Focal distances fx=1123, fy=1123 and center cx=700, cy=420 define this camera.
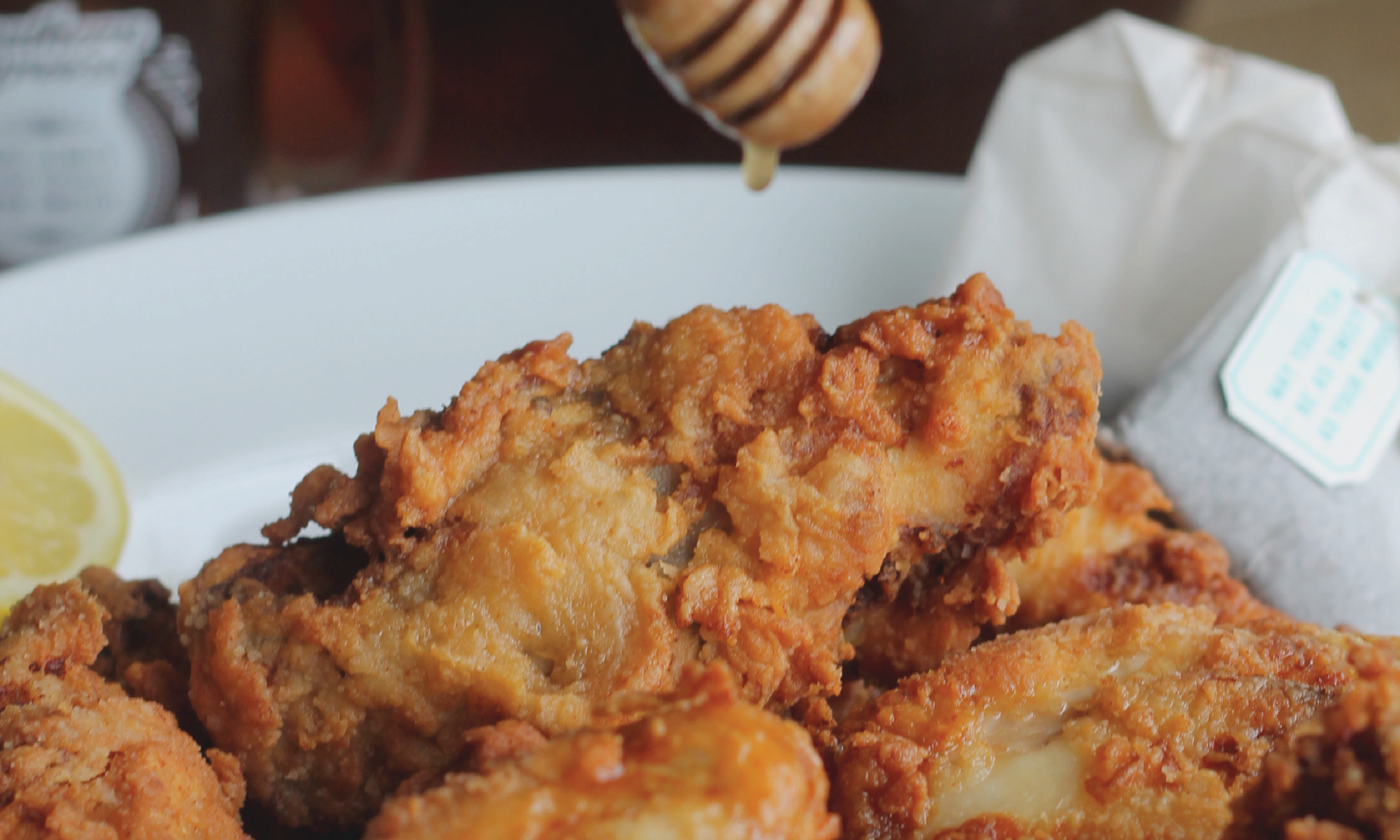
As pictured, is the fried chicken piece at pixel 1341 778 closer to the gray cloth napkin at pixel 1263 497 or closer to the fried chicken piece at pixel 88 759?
the fried chicken piece at pixel 88 759

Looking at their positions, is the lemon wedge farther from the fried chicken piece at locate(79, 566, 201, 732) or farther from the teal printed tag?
the teal printed tag

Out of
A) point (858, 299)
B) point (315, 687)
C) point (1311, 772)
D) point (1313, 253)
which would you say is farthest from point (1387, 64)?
point (315, 687)

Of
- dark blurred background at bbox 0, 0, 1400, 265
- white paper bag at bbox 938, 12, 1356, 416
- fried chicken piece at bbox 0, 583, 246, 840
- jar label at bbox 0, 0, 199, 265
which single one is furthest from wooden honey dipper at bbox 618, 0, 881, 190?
jar label at bbox 0, 0, 199, 265

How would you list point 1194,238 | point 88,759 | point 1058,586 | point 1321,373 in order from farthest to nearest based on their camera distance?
point 1194,238 → point 1321,373 → point 1058,586 → point 88,759

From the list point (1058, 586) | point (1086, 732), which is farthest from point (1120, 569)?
point (1086, 732)

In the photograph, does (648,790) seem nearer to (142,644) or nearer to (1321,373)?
(142,644)

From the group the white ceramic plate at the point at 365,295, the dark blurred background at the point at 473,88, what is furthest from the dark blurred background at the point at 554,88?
the white ceramic plate at the point at 365,295
